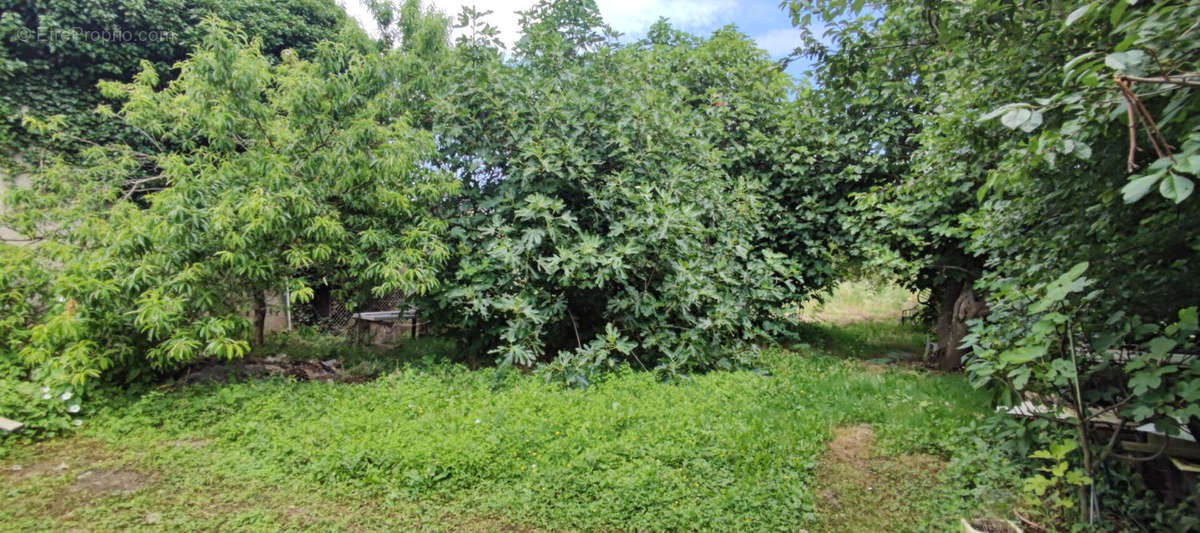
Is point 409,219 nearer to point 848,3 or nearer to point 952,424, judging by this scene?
point 848,3

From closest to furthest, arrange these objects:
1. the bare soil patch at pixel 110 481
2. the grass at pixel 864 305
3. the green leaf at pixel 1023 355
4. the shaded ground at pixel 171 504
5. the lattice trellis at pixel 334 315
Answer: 1. the green leaf at pixel 1023 355
2. the shaded ground at pixel 171 504
3. the bare soil patch at pixel 110 481
4. the lattice trellis at pixel 334 315
5. the grass at pixel 864 305

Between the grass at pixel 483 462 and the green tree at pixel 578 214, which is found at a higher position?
the green tree at pixel 578 214

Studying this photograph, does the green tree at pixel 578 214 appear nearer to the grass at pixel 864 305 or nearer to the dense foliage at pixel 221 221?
the dense foliage at pixel 221 221

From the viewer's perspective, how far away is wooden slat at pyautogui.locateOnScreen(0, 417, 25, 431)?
A: 3.35 meters

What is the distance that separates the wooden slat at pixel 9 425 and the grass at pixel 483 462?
18 cm

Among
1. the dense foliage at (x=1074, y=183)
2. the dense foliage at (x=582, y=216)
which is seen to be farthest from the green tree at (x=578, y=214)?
the dense foliage at (x=1074, y=183)

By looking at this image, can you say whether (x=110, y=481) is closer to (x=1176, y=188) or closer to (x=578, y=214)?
(x=578, y=214)

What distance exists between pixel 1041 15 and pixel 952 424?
285 cm

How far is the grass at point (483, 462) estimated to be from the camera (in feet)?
8.99

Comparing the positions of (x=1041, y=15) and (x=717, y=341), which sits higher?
(x=1041, y=15)

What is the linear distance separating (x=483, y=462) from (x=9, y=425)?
309 centimetres

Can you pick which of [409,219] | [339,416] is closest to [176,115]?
[409,219]

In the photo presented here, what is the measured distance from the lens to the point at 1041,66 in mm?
2434

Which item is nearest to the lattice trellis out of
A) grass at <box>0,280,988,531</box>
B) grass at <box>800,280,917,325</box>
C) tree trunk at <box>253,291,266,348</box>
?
tree trunk at <box>253,291,266,348</box>
